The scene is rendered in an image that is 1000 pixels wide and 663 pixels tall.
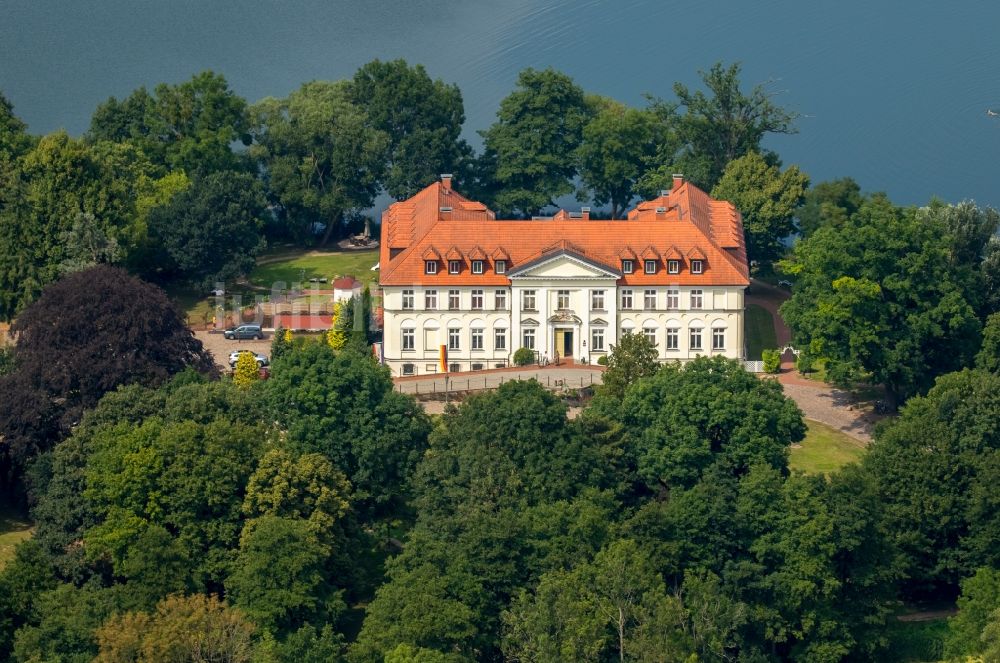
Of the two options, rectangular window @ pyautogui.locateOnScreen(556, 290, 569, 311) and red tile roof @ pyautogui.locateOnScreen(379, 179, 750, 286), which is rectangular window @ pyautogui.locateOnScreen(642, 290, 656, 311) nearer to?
red tile roof @ pyautogui.locateOnScreen(379, 179, 750, 286)

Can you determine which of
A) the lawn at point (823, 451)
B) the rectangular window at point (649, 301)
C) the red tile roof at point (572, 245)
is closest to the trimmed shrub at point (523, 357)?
the red tile roof at point (572, 245)

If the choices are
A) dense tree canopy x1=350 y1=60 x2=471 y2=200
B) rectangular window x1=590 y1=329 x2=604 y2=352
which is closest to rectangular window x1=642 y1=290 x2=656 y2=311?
rectangular window x1=590 y1=329 x2=604 y2=352

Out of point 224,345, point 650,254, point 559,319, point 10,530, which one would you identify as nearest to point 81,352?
point 10,530

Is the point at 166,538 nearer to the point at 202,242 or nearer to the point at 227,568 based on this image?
the point at 227,568

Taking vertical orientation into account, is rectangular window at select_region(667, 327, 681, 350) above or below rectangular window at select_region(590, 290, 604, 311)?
below

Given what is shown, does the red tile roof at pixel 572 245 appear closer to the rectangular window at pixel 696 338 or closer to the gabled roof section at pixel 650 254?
the gabled roof section at pixel 650 254

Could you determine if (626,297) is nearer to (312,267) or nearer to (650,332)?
(650,332)

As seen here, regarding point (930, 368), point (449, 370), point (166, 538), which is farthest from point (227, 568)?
point (930, 368)
